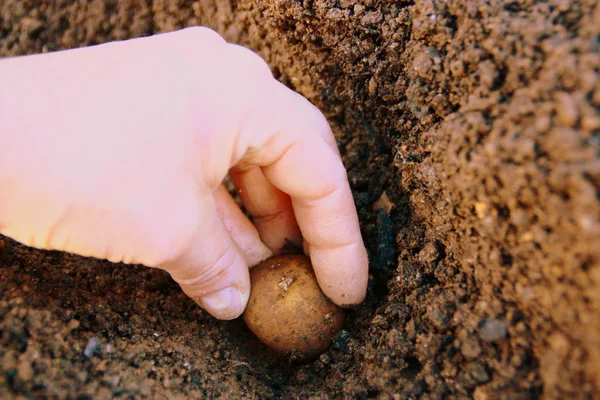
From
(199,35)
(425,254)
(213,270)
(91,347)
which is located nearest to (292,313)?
(213,270)

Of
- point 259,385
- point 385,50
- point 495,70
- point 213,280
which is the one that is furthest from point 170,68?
point 259,385

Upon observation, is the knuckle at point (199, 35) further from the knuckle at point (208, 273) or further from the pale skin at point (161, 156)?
the knuckle at point (208, 273)

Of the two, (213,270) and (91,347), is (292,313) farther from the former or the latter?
(91,347)

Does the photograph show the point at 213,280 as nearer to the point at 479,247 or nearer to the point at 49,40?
the point at 479,247

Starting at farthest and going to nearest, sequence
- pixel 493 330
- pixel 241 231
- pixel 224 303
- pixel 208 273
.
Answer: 1. pixel 241 231
2. pixel 224 303
3. pixel 208 273
4. pixel 493 330

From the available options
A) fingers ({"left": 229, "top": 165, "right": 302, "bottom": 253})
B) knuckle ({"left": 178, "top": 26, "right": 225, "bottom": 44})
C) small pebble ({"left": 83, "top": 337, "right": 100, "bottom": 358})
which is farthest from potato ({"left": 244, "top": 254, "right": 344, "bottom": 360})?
knuckle ({"left": 178, "top": 26, "right": 225, "bottom": 44})

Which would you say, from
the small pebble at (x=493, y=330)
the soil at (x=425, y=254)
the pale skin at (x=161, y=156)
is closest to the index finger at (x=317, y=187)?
the pale skin at (x=161, y=156)

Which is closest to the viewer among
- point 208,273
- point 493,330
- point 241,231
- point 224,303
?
point 493,330
